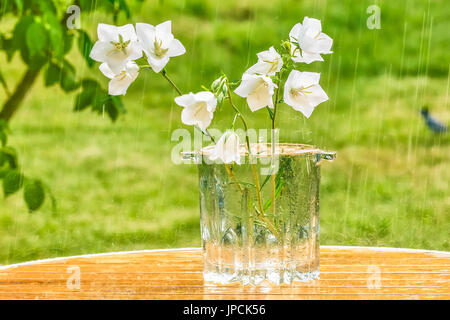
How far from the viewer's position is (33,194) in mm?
1369

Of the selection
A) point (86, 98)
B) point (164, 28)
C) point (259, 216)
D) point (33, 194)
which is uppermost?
point (164, 28)

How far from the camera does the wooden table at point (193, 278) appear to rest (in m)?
0.71

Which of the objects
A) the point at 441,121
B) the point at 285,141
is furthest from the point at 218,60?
the point at 285,141

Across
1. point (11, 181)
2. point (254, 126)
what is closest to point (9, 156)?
point (11, 181)

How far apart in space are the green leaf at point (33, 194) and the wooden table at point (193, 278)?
46 cm

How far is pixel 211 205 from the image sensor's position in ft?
2.44

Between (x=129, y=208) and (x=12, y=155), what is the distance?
1.35 meters

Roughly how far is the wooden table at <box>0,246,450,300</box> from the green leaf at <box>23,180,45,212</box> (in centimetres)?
46

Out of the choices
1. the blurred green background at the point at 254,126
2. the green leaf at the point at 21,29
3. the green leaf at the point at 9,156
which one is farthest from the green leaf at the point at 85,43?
the blurred green background at the point at 254,126

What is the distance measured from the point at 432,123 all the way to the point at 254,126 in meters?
0.87

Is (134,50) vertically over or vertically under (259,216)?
over

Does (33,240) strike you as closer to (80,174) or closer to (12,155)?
(80,174)

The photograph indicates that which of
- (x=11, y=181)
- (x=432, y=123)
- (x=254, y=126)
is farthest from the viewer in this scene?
(x=432, y=123)

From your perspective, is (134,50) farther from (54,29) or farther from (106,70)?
(54,29)
